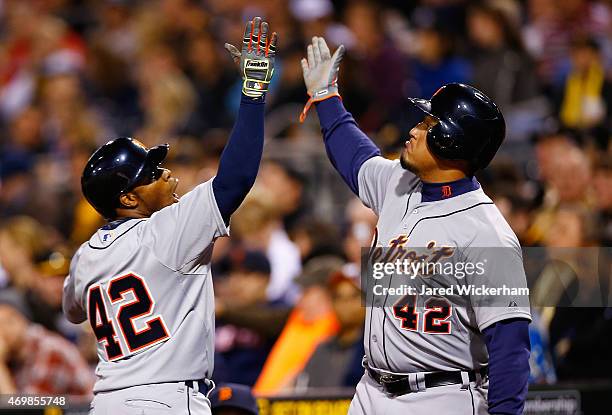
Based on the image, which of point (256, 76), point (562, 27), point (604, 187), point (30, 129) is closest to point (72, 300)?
point (256, 76)

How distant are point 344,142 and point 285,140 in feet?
16.3

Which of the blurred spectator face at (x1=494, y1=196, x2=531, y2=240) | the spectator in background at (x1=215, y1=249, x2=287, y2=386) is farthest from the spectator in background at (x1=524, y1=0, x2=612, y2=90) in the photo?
the spectator in background at (x1=215, y1=249, x2=287, y2=386)

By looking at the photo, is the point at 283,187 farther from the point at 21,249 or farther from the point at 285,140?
the point at 21,249

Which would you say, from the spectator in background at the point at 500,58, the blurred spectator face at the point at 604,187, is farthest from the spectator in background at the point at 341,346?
the spectator in background at the point at 500,58

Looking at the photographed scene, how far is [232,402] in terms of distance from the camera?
14.9ft

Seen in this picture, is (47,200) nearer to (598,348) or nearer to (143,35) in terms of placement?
(143,35)

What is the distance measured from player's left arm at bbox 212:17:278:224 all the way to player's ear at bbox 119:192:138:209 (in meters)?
0.40

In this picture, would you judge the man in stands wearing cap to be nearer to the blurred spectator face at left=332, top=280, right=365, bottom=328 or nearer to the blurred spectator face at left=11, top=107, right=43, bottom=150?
the blurred spectator face at left=332, top=280, right=365, bottom=328

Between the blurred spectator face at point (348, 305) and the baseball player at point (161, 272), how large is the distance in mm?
1946

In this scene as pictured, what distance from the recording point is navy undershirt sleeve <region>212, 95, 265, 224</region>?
3.73 metres

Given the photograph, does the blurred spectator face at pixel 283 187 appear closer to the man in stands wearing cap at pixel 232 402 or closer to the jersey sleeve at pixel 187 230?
the man in stands wearing cap at pixel 232 402

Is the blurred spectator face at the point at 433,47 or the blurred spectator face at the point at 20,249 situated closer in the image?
the blurred spectator face at the point at 20,249

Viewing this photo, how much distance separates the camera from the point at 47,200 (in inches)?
367

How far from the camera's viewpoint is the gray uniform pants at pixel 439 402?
3.75 meters
